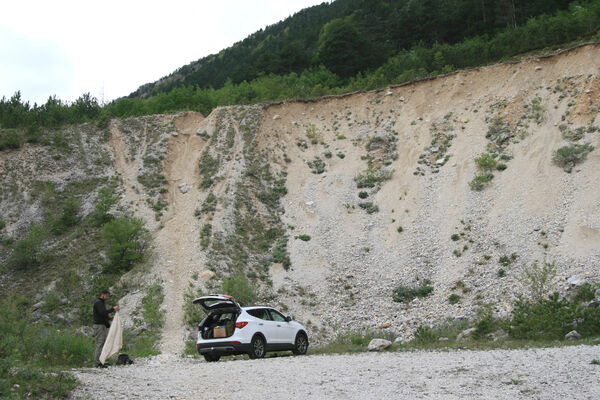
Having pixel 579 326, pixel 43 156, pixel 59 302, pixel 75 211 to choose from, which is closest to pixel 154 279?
pixel 59 302

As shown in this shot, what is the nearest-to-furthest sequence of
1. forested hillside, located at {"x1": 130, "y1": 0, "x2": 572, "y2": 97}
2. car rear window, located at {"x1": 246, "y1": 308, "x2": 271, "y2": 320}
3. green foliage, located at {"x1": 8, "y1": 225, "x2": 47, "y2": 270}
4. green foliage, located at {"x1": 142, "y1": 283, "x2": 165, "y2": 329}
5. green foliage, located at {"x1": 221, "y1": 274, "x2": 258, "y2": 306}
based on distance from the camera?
car rear window, located at {"x1": 246, "y1": 308, "x2": 271, "y2": 320}
green foliage, located at {"x1": 142, "y1": 283, "x2": 165, "y2": 329}
green foliage, located at {"x1": 221, "y1": 274, "x2": 258, "y2": 306}
green foliage, located at {"x1": 8, "y1": 225, "x2": 47, "y2": 270}
forested hillside, located at {"x1": 130, "y1": 0, "x2": 572, "y2": 97}

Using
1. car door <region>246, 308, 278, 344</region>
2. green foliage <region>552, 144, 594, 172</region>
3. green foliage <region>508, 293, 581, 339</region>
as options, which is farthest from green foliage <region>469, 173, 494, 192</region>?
car door <region>246, 308, 278, 344</region>

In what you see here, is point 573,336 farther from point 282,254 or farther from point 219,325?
point 282,254

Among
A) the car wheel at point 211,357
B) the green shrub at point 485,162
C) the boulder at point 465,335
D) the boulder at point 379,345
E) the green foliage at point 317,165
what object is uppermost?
the green foliage at point 317,165

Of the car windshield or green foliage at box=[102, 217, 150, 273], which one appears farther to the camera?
green foliage at box=[102, 217, 150, 273]

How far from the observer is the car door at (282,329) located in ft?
42.3

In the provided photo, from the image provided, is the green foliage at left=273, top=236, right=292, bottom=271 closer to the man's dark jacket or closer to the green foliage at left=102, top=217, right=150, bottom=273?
the green foliage at left=102, top=217, right=150, bottom=273

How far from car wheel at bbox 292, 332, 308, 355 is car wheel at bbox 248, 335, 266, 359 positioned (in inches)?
57.7

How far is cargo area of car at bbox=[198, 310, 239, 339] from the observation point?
1220 cm

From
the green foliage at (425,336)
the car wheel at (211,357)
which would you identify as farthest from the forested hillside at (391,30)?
the car wheel at (211,357)

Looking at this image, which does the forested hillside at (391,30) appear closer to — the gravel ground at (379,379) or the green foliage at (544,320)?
the green foliage at (544,320)

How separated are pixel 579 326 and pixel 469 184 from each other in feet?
38.2

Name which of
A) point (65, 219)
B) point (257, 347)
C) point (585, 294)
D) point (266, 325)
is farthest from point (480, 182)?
point (65, 219)

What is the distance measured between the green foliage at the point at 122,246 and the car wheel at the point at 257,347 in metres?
10.8
